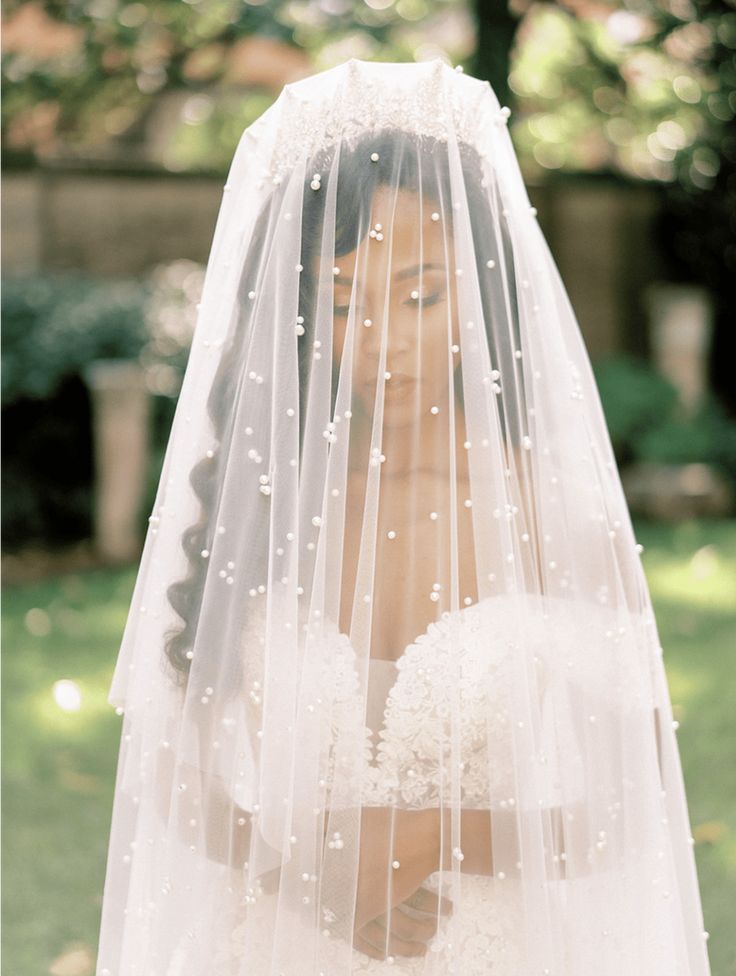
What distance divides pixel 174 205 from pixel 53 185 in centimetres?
90

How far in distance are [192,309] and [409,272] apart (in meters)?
5.86

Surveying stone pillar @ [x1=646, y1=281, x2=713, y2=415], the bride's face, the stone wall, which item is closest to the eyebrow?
the bride's face

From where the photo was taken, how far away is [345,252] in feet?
6.00

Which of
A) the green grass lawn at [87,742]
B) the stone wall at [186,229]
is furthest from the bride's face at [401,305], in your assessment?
the stone wall at [186,229]

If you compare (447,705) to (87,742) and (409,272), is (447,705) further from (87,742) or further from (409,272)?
(87,742)

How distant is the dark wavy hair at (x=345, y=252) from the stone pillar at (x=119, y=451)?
5316 mm

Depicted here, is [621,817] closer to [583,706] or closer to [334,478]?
[583,706]

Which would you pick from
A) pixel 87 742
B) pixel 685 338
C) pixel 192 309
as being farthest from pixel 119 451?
pixel 685 338

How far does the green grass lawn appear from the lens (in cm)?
343

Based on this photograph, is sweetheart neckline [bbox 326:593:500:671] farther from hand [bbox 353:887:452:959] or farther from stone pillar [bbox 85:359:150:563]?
stone pillar [bbox 85:359:150:563]

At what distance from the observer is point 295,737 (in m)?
1.75

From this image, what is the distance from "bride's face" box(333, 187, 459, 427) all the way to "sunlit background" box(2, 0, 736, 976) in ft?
6.86

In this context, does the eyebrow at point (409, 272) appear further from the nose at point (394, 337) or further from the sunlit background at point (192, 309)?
the sunlit background at point (192, 309)

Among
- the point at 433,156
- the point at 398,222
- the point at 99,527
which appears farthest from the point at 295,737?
the point at 99,527
